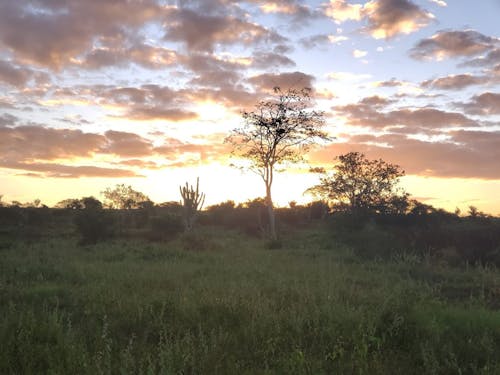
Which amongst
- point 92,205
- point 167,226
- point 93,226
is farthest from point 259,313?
point 92,205

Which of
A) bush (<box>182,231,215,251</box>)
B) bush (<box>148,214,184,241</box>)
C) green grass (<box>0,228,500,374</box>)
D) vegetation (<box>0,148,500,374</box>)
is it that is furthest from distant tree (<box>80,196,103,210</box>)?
green grass (<box>0,228,500,374</box>)

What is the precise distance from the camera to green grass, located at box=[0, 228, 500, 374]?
5320 mm

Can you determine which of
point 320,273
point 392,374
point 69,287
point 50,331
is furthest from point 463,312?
point 69,287

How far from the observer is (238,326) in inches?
278

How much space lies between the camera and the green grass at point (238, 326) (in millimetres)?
→ 5320

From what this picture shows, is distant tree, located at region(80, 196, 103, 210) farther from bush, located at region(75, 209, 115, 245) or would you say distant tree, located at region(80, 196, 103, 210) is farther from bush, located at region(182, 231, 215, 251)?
bush, located at region(182, 231, 215, 251)

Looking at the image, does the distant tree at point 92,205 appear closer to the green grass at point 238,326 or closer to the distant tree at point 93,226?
the distant tree at point 93,226

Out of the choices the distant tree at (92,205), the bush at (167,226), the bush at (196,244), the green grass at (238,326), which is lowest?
the green grass at (238,326)

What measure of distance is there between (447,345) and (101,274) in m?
A: 9.44

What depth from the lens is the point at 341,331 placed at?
6.67 meters

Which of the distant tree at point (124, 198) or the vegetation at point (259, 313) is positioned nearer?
the vegetation at point (259, 313)

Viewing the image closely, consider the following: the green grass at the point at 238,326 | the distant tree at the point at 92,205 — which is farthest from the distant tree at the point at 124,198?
the green grass at the point at 238,326

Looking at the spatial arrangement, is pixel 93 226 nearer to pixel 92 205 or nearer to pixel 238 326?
pixel 92 205

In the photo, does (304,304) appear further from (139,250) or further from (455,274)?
(139,250)
